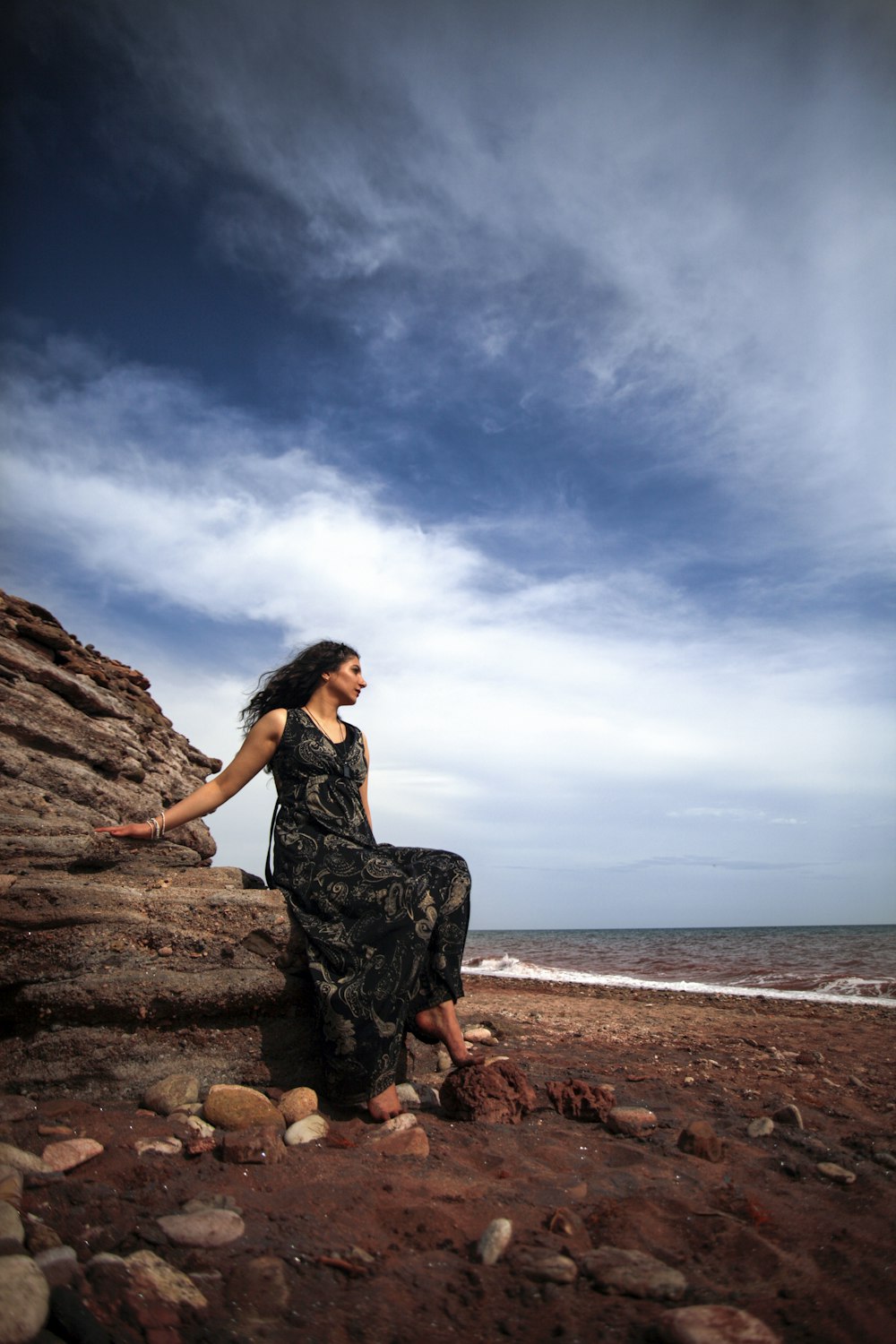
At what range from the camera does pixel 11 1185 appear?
232 centimetres

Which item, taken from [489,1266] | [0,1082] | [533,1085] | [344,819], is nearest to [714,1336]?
[489,1266]

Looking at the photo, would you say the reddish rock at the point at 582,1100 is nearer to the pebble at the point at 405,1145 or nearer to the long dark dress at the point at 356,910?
the long dark dress at the point at 356,910

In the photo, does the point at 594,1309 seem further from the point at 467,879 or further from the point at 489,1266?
the point at 467,879

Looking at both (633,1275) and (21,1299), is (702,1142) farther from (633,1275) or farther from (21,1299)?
(21,1299)

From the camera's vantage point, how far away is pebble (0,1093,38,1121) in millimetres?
3100

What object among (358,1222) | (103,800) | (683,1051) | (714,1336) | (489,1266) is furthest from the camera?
(103,800)

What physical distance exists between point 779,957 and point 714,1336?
18.7 metres

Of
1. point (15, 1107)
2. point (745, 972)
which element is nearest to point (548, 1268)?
point (15, 1107)

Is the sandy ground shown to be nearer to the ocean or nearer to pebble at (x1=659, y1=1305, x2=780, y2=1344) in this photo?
pebble at (x1=659, y1=1305, x2=780, y2=1344)

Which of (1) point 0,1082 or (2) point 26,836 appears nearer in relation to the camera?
(1) point 0,1082

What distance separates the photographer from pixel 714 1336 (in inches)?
68.2

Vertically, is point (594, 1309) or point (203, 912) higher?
point (203, 912)

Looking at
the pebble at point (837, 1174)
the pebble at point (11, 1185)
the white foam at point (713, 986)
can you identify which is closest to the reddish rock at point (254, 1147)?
the pebble at point (11, 1185)

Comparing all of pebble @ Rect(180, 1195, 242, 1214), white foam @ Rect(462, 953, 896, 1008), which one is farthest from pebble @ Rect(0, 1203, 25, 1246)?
white foam @ Rect(462, 953, 896, 1008)
